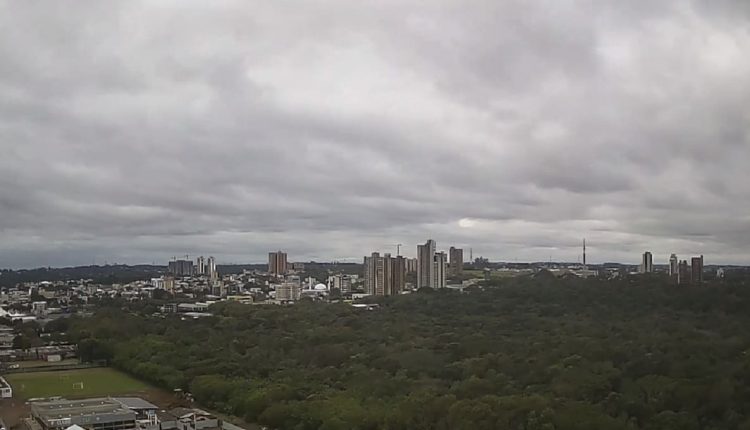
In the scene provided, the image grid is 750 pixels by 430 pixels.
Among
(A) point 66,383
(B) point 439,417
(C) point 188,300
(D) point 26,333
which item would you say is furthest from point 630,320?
(C) point 188,300

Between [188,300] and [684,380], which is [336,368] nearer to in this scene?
[684,380]

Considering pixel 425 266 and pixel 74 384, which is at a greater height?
pixel 425 266

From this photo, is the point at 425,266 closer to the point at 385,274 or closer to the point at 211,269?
the point at 385,274

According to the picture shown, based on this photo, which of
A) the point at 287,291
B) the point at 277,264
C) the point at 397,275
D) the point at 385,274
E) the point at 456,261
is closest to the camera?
A: the point at 456,261

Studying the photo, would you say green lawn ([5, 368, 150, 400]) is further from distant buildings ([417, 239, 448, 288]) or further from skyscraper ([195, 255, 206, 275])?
skyscraper ([195, 255, 206, 275])

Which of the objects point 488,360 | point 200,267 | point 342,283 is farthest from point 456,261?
point 200,267

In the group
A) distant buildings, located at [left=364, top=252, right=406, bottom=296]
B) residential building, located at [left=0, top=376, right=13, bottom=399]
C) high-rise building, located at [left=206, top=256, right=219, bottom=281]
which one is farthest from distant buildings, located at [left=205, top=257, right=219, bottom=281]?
residential building, located at [left=0, top=376, right=13, bottom=399]

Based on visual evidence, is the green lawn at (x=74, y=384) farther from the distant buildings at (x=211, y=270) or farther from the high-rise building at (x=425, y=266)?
the distant buildings at (x=211, y=270)
